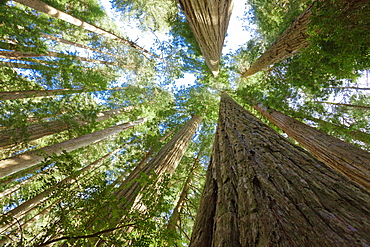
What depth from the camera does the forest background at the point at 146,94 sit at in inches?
115

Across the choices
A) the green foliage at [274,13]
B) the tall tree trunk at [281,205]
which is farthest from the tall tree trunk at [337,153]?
the green foliage at [274,13]

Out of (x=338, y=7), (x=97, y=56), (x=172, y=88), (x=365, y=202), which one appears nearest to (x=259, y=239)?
(x=365, y=202)

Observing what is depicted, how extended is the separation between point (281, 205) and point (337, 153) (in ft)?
10.6

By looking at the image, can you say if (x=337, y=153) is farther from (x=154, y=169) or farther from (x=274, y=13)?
(x=274, y=13)

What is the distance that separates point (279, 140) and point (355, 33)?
7.62 ft

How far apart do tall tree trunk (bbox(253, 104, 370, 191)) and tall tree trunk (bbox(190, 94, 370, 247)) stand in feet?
7.57

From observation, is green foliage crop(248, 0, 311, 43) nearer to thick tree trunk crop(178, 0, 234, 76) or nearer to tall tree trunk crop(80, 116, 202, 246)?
thick tree trunk crop(178, 0, 234, 76)

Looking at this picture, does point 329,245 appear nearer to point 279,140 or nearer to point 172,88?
point 279,140

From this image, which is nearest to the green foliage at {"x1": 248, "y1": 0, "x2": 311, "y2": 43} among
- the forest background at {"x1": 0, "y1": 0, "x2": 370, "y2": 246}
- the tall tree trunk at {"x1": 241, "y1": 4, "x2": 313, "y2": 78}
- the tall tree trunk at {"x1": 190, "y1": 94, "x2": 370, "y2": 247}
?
the forest background at {"x1": 0, "y1": 0, "x2": 370, "y2": 246}

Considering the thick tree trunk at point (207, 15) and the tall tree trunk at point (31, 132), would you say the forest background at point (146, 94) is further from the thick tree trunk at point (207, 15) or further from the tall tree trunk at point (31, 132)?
the thick tree trunk at point (207, 15)

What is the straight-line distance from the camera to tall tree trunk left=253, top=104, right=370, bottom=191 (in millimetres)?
2625

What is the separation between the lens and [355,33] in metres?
2.44

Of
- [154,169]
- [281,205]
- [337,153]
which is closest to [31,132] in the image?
[154,169]

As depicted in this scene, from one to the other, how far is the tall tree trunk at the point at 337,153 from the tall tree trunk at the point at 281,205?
2.31 m
